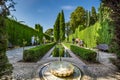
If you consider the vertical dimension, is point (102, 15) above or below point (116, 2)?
above

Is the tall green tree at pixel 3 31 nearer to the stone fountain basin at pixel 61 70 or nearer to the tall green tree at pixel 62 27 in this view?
the stone fountain basin at pixel 61 70

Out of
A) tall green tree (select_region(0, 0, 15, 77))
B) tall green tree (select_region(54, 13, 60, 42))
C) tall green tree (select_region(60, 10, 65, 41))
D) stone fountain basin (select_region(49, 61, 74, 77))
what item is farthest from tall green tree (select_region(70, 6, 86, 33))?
tall green tree (select_region(0, 0, 15, 77))

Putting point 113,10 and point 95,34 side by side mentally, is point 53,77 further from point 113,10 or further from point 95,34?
point 95,34

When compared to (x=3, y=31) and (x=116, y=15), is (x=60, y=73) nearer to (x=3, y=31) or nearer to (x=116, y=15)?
(x=3, y=31)

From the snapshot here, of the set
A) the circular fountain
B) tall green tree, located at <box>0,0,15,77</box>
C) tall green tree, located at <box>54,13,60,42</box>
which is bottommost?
the circular fountain

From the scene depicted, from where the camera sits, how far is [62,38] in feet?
140

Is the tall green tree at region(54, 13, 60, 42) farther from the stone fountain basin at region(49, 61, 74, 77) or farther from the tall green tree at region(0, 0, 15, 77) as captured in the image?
the tall green tree at region(0, 0, 15, 77)

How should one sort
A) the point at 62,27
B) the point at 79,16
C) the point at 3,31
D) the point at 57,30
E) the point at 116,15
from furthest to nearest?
1. the point at 57,30
2. the point at 62,27
3. the point at 79,16
4. the point at 116,15
5. the point at 3,31

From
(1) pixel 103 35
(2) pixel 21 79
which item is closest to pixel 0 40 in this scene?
(2) pixel 21 79

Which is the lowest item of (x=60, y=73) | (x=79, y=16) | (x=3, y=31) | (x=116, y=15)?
(x=60, y=73)

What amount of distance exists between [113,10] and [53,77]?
328 centimetres

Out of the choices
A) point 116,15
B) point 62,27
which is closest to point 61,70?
point 116,15

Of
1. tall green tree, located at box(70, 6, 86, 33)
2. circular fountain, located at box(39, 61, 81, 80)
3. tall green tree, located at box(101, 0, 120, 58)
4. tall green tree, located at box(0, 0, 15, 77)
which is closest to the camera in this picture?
tall green tree, located at box(0, 0, 15, 77)

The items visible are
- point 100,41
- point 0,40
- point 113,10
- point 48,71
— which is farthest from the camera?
point 100,41
